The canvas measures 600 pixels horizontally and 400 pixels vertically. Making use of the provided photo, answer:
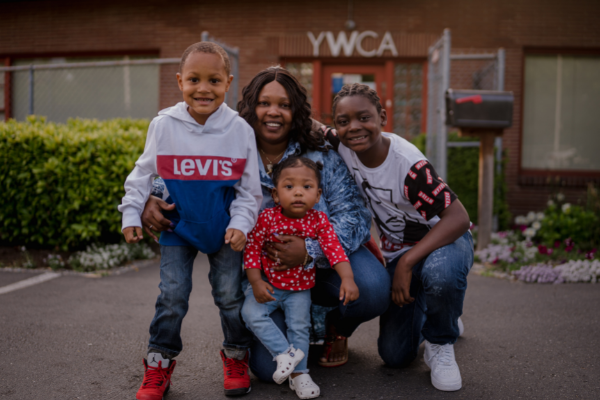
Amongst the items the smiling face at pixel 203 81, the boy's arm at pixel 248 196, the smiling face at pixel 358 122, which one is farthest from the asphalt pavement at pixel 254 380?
the smiling face at pixel 203 81

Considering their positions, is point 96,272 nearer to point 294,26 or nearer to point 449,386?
point 449,386

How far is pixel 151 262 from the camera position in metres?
5.36

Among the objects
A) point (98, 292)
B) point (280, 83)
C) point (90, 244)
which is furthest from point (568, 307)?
point (90, 244)

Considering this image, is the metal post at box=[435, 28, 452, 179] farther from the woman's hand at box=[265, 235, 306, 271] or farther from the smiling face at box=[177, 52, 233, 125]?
the smiling face at box=[177, 52, 233, 125]

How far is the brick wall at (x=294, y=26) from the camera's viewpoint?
27.1 ft

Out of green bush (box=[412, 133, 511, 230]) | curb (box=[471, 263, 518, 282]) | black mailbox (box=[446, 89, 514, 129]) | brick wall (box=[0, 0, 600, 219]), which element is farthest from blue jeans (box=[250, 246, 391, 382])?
brick wall (box=[0, 0, 600, 219])

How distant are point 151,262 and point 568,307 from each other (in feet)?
13.0

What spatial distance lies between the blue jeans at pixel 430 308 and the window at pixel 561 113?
22.2ft

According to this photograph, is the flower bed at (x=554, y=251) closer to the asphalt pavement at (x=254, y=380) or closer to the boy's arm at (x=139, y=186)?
the asphalt pavement at (x=254, y=380)

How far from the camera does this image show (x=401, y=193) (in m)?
2.62

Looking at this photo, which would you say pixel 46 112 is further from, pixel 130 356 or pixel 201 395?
pixel 201 395

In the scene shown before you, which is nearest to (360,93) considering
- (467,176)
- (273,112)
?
(273,112)

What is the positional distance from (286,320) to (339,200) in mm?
715

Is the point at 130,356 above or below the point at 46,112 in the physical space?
below
